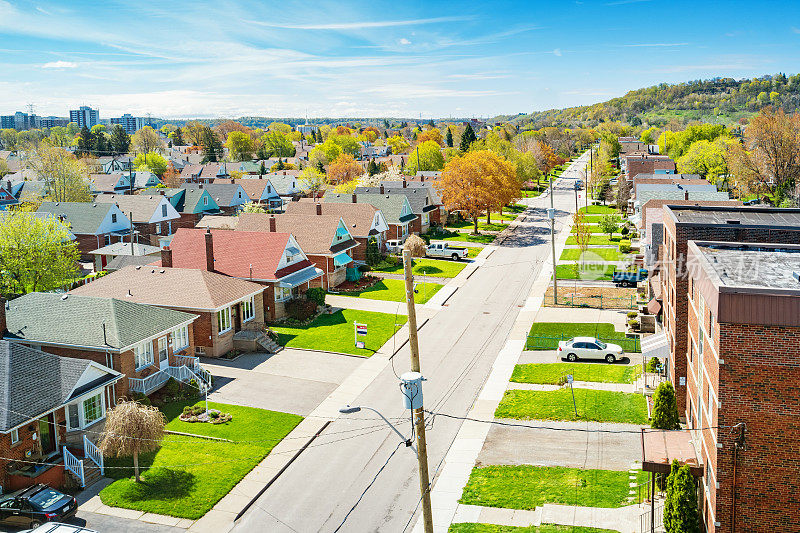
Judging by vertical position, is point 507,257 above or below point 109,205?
below

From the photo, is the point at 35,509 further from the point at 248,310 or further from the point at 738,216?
the point at 738,216

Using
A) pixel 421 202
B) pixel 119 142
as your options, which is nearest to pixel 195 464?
pixel 421 202

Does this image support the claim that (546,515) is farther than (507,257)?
No

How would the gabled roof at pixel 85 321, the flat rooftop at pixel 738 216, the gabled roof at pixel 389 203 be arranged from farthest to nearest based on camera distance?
the gabled roof at pixel 389 203 → the gabled roof at pixel 85 321 → the flat rooftop at pixel 738 216

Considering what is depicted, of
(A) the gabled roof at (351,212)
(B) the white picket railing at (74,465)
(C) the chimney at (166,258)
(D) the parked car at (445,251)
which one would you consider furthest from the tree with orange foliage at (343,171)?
(B) the white picket railing at (74,465)

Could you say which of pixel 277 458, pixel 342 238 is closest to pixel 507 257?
pixel 342 238

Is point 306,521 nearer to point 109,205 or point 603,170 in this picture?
point 109,205

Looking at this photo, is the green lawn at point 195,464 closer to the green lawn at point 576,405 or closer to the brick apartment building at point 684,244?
the green lawn at point 576,405
